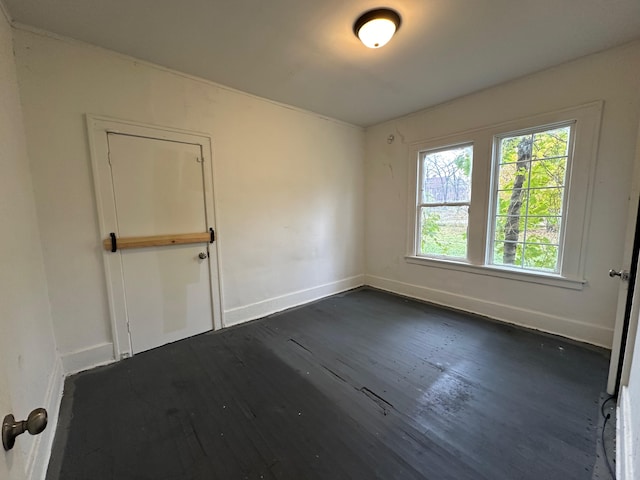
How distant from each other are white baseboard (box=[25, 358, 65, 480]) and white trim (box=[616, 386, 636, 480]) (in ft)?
8.45

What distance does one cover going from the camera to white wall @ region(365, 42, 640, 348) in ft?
7.34

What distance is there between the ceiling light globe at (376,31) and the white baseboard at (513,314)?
9.33 ft

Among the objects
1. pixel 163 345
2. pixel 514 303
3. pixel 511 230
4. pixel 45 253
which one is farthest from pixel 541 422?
pixel 45 253

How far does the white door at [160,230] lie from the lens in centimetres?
229

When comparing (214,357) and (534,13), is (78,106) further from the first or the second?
(534,13)

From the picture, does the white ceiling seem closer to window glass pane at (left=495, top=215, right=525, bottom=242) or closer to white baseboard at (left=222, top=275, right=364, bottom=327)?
window glass pane at (left=495, top=215, right=525, bottom=242)

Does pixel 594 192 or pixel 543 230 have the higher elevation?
pixel 594 192

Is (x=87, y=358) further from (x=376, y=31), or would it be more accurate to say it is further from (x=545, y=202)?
(x=545, y=202)

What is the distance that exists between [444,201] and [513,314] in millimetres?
1501

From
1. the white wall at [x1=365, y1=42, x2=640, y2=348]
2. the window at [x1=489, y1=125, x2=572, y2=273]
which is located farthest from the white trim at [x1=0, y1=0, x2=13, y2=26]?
the window at [x1=489, y1=125, x2=572, y2=273]

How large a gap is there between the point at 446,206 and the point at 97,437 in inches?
150

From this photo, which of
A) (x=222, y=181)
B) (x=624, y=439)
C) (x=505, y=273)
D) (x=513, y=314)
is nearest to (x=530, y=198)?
(x=505, y=273)

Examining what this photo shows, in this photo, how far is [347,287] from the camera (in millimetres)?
4223

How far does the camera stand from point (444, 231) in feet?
11.6
